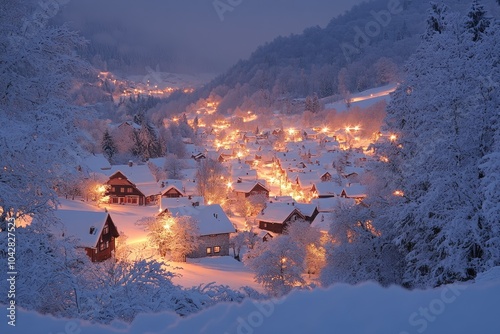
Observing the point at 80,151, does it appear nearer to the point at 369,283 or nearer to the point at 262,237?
the point at 369,283

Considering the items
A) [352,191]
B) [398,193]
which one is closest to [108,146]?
[352,191]

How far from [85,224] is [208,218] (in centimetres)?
1038

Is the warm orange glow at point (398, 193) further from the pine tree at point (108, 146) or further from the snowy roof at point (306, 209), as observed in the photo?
the pine tree at point (108, 146)

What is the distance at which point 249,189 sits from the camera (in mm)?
52844

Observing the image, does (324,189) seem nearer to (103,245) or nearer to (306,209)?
(306,209)

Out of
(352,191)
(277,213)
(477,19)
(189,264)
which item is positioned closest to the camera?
(477,19)

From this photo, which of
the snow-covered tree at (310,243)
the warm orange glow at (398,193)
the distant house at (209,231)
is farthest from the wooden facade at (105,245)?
the warm orange glow at (398,193)

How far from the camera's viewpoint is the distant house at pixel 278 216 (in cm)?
3766

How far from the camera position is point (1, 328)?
145 inches

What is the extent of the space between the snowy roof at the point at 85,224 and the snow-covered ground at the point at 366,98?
4084 inches

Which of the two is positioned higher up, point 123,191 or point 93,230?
point 123,191

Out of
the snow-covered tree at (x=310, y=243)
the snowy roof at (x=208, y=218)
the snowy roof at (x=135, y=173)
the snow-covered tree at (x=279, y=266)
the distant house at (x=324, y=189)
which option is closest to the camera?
the snow-covered tree at (x=279, y=266)

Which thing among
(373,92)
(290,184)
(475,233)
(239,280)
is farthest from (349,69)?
(475,233)

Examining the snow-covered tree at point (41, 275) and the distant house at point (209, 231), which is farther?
the distant house at point (209, 231)
